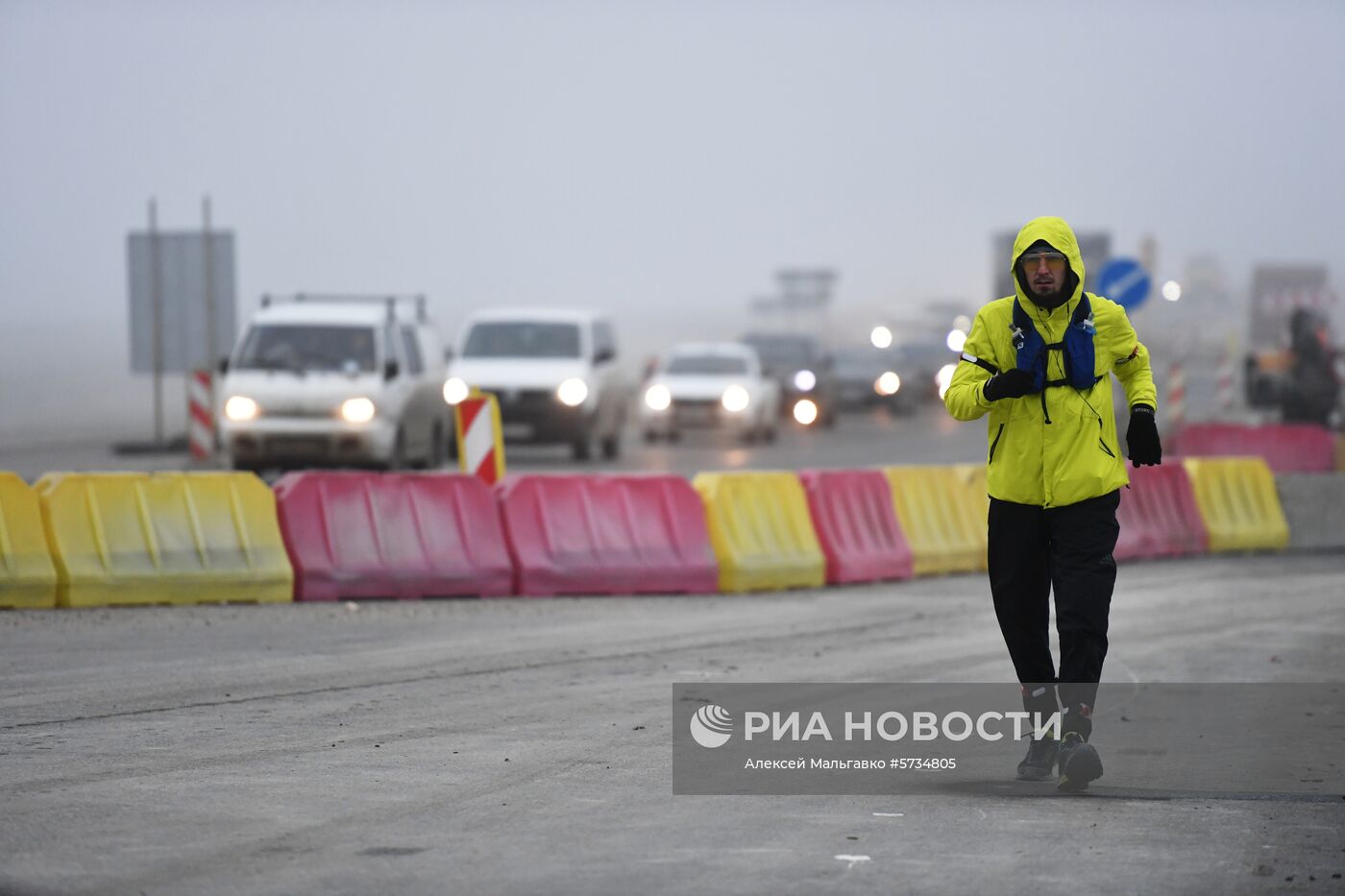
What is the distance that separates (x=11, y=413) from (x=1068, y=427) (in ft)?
158

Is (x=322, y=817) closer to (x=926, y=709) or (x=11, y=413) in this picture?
(x=926, y=709)

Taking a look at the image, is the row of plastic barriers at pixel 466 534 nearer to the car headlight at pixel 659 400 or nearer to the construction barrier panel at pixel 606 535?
the construction barrier panel at pixel 606 535

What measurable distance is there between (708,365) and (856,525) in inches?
876

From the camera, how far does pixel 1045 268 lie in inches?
278

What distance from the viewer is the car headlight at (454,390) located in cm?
2783

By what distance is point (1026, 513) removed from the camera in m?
7.31

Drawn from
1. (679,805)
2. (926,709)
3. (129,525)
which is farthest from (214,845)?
(129,525)

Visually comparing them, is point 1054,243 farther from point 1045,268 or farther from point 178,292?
point 178,292

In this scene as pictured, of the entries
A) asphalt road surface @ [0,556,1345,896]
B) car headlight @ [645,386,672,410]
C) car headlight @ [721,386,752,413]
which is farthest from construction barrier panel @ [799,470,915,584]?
car headlight @ [645,386,672,410]

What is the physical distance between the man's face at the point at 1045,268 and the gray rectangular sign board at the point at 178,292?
2377cm

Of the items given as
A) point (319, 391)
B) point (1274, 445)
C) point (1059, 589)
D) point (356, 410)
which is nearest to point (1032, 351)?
point (1059, 589)

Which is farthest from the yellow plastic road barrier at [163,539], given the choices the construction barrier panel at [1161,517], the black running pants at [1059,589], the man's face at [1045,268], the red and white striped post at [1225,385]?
the red and white striped post at [1225,385]

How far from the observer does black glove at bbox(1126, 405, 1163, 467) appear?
7.13 m

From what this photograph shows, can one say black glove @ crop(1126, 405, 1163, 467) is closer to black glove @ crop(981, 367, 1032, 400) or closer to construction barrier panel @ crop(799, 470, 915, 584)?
black glove @ crop(981, 367, 1032, 400)
